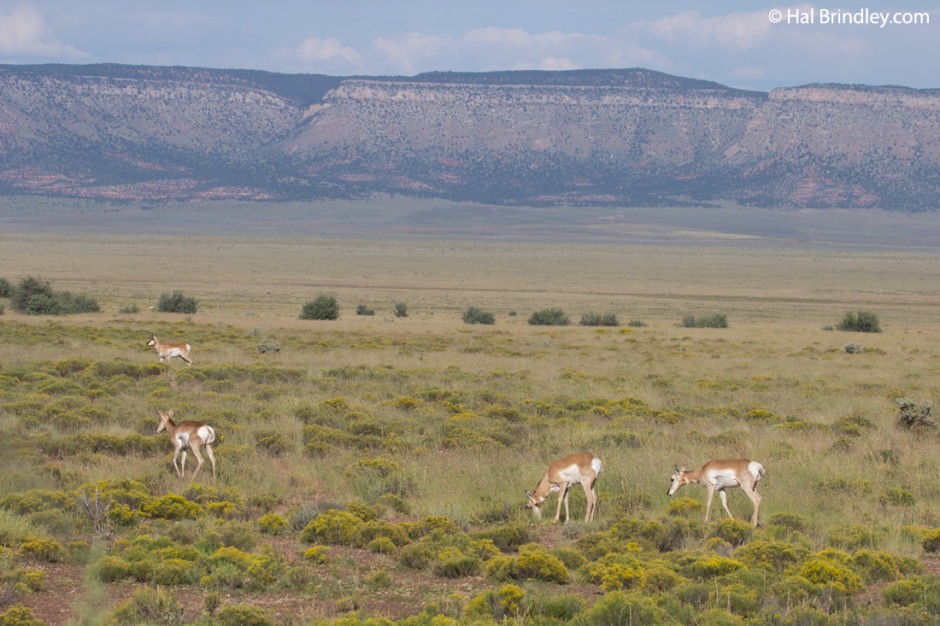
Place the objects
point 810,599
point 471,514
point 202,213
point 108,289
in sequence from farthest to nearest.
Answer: point 202,213
point 108,289
point 471,514
point 810,599

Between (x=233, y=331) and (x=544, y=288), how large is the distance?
4350 centimetres

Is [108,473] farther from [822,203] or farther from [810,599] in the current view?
[822,203]

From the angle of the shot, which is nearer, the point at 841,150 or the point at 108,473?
the point at 108,473

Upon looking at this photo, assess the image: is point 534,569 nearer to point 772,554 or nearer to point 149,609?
point 772,554

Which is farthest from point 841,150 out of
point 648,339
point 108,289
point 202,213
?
point 648,339

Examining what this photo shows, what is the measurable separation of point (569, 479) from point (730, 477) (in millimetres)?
1603

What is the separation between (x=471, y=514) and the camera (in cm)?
1112

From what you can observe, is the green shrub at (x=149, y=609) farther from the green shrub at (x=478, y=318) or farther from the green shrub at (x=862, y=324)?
the green shrub at (x=862, y=324)

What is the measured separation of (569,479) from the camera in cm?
1071

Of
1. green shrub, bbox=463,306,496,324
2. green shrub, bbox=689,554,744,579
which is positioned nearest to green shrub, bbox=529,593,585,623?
green shrub, bbox=689,554,744,579

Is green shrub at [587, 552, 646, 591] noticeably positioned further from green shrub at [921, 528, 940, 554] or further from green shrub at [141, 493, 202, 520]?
green shrub at [141, 493, 202, 520]

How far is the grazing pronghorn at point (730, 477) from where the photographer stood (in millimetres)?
10406

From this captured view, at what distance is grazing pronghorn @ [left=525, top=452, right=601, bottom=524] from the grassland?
30 centimetres

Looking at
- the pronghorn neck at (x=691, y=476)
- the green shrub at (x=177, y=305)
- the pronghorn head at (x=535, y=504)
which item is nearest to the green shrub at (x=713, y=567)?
the pronghorn neck at (x=691, y=476)
